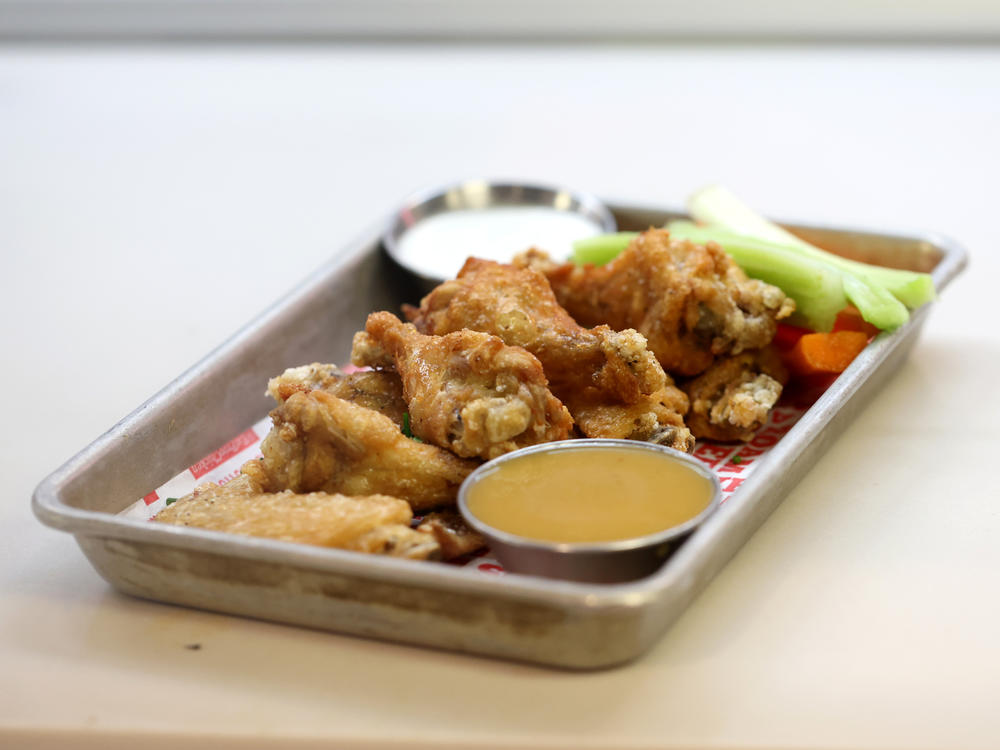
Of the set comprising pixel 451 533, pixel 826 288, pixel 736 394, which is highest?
pixel 826 288

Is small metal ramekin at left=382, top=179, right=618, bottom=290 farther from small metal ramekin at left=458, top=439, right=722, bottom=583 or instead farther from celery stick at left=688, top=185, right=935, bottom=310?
small metal ramekin at left=458, top=439, right=722, bottom=583

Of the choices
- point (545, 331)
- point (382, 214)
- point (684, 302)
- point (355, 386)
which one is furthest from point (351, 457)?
point (382, 214)

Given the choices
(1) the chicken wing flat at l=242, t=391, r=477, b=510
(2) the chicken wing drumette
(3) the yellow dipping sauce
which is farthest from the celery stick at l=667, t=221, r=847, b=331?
(1) the chicken wing flat at l=242, t=391, r=477, b=510

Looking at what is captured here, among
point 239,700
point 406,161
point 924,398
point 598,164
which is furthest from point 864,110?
point 239,700

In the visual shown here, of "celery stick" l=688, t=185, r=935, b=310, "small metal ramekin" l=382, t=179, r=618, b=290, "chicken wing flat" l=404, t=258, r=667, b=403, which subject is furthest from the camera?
"small metal ramekin" l=382, t=179, r=618, b=290

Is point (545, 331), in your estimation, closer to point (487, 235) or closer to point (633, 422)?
point (633, 422)

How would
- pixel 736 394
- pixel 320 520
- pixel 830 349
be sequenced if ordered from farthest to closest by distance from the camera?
pixel 830 349 → pixel 736 394 → pixel 320 520

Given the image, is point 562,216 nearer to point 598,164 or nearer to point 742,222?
point 742,222
